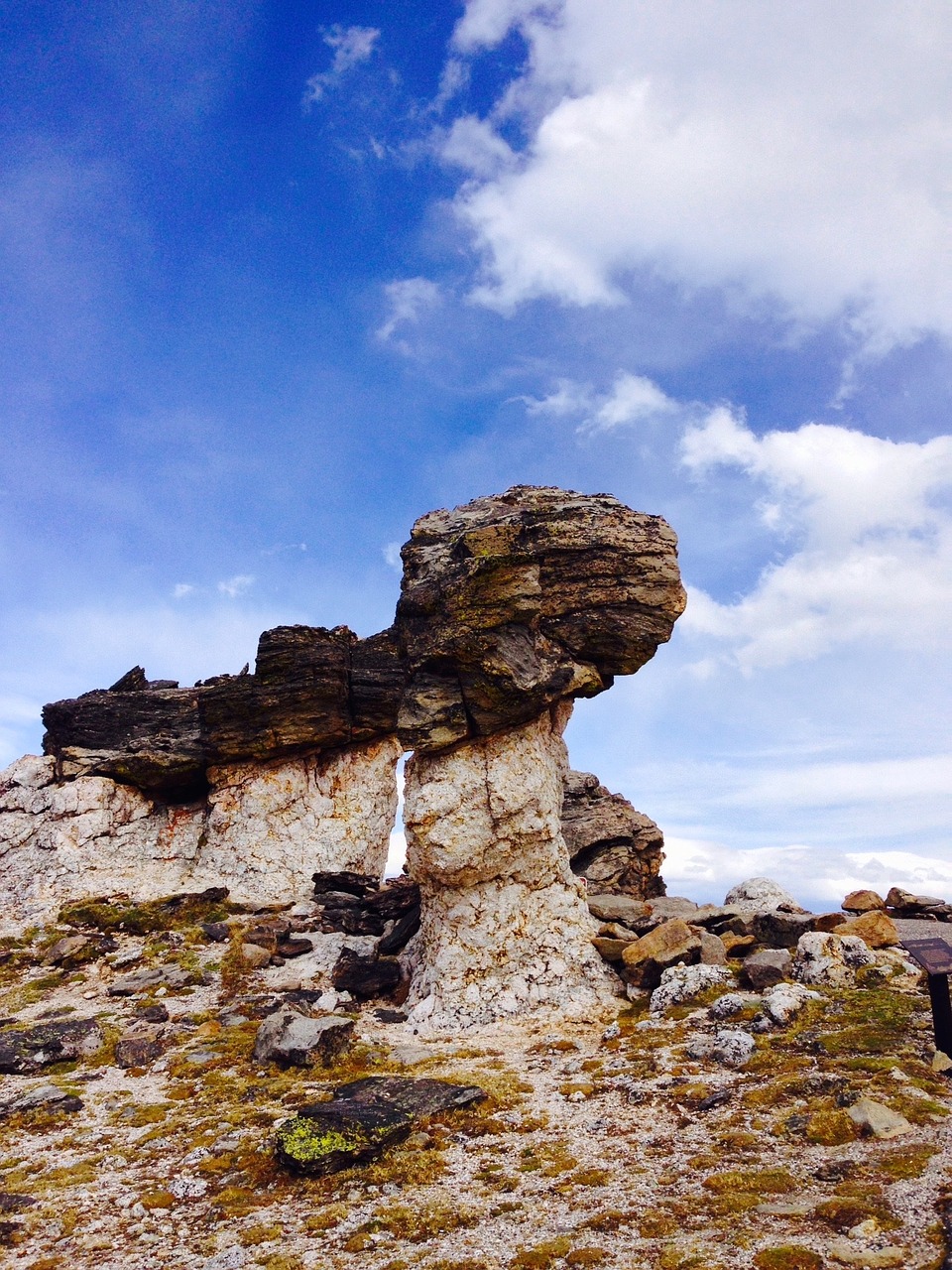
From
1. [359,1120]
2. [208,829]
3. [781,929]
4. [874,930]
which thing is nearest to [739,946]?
[781,929]

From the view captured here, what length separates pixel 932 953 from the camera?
16453 mm

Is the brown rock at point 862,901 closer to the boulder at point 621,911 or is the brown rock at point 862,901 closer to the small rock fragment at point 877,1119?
the boulder at point 621,911

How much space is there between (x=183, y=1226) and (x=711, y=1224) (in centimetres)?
839

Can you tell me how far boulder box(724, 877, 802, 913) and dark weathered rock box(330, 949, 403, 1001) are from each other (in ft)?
44.2

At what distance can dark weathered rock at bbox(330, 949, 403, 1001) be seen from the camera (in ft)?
89.3

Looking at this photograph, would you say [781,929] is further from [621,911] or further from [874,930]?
[621,911]

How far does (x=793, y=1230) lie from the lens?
10992 millimetres

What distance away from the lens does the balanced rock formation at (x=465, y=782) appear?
2569cm

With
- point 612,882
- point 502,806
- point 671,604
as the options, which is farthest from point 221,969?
point 671,604

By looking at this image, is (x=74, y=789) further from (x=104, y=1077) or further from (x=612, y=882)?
(x=612, y=882)

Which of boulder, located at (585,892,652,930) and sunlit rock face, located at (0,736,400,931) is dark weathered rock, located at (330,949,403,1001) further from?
sunlit rock face, located at (0,736,400,931)

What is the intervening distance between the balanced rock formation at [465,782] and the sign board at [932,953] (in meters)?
9.76

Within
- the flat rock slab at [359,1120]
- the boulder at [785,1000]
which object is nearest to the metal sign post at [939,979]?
the boulder at [785,1000]

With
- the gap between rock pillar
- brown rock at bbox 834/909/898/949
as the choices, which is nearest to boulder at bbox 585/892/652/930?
the gap between rock pillar
